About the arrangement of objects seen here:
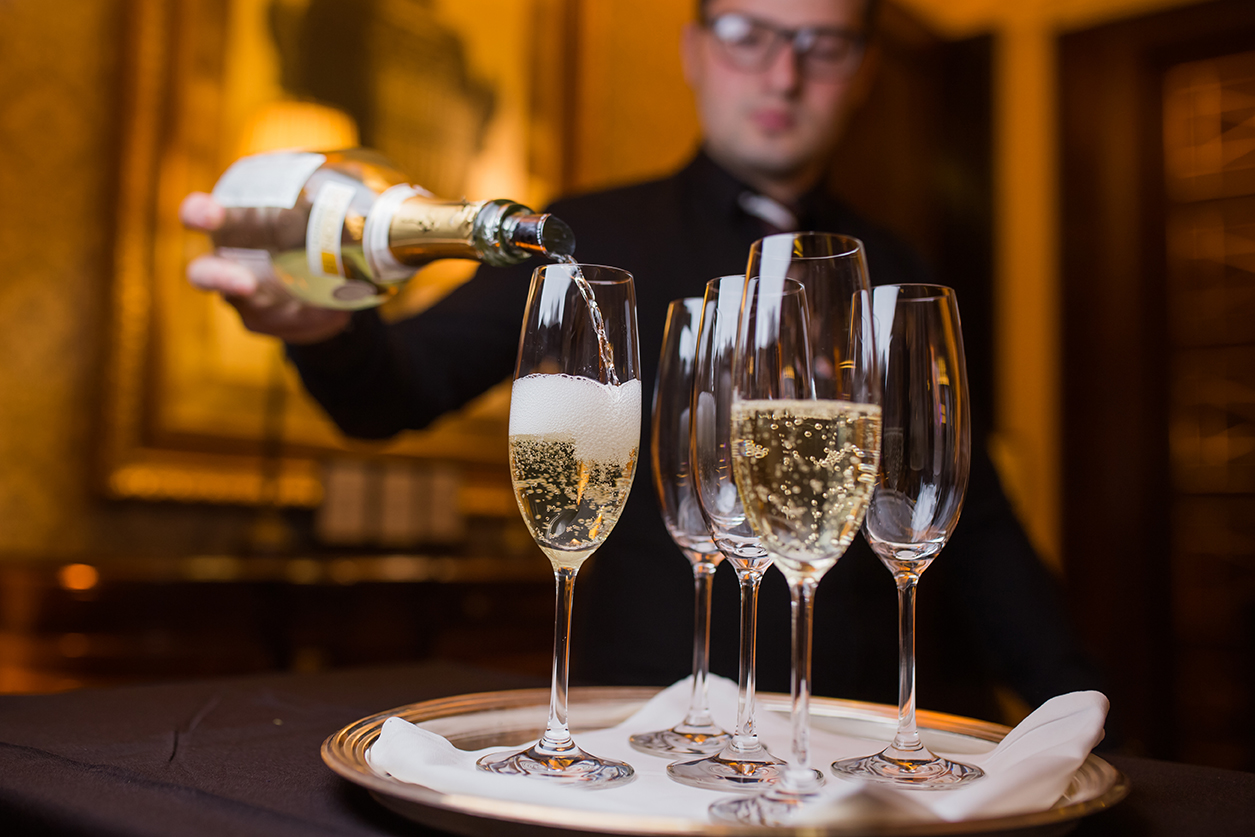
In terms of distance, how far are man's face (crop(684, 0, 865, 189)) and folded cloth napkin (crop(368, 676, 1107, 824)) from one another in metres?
1.07

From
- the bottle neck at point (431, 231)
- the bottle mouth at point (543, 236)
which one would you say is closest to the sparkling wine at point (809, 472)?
the bottle mouth at point (543, 236)

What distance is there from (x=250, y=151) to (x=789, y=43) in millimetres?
1593

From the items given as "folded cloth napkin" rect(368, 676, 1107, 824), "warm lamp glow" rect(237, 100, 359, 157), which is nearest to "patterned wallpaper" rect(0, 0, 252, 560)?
"warm lamp glow" rect(237, 100, 359, 157)

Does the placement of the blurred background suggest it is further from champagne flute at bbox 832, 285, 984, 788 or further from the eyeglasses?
champagne flute at bbox 832, 285, 984, 788

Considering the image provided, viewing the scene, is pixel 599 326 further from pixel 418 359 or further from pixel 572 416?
pixel 418 359

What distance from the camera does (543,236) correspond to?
0.87 metres

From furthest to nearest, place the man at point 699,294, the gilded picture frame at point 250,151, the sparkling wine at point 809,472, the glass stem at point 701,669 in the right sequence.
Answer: the gilded picture frame at point 250,151 → the man at point 699,294 → the glass stem at point 701,669 → the sparkling wine at point 809,472

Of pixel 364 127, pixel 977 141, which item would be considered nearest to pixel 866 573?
pixel 364 127

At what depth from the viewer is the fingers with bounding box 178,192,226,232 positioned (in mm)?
1078

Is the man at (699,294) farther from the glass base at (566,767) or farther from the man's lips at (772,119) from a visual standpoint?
the glass base at (566,767)

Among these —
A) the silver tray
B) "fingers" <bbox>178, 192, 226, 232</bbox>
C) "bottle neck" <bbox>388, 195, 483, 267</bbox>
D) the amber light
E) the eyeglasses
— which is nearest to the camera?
the silver tray

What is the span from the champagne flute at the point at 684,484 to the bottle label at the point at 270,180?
46 cm

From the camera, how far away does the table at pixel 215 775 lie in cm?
52

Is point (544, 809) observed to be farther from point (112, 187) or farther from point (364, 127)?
point (364, 127)
